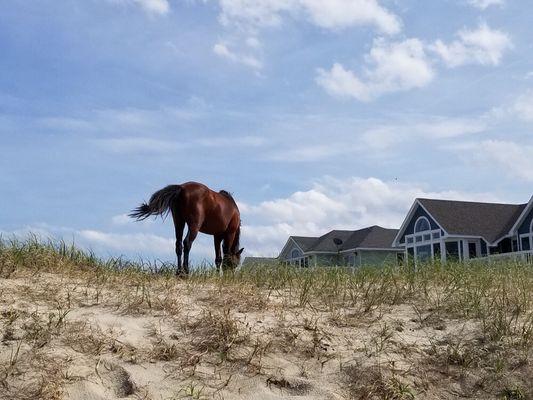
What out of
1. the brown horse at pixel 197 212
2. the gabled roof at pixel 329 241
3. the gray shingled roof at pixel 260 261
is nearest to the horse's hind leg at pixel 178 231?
the brown horse at pixel 197 212

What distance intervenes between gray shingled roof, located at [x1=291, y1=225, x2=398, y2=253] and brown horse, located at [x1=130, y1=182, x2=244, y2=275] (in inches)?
1372

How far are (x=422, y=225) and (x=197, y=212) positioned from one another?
30.9m

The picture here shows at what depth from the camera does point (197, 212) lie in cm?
1130

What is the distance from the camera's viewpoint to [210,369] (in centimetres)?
597

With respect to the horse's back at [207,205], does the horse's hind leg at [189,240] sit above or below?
below

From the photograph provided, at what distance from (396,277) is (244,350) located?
9.60 feet

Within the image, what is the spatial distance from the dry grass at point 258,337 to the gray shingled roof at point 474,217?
31083 millimetres

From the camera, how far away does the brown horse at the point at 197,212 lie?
1105 cm

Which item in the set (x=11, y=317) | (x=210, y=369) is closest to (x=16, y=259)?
(x=11, y=317)

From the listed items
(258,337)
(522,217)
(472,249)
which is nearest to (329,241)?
(472,249)

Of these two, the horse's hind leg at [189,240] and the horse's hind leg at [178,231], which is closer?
the horse's hind leg at [189,240]

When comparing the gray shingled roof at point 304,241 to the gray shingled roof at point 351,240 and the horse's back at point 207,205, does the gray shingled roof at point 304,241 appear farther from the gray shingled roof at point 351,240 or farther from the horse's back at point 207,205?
the horse's back at point 207,205

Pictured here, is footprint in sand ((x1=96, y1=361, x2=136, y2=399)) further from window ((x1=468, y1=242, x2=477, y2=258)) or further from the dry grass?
window ((x1=468, y1=242, x2=477, y2=258))

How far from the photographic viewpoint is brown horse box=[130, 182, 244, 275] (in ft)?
36.2
